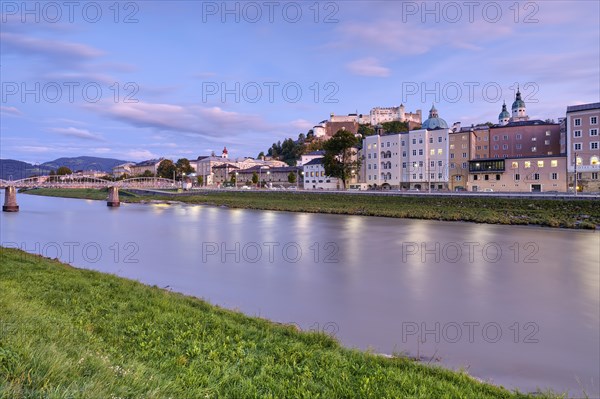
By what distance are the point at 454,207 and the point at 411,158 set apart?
30051 millimetres

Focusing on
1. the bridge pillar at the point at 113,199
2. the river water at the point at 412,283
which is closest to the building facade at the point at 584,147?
the river water at the point at 412,283

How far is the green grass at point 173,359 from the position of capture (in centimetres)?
372

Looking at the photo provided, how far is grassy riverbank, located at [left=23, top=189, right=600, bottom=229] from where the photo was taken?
36844mm

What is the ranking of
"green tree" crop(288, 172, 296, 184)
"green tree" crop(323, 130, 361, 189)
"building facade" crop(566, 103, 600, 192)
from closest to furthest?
"building facade" crop(566, 103, 600, 192), "green tree" crop(323, 130, 361, 189), "green tree" crop(288, 172, 296, 184)

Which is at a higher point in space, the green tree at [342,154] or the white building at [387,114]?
the white building at [387,114]

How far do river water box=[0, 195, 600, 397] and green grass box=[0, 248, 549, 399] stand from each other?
2.32 metres

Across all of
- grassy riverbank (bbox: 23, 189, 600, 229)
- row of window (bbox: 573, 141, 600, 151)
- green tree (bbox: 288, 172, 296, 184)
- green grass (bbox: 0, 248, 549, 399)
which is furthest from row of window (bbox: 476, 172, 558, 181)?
green grass (bbox: 0, 248, 549, 399)

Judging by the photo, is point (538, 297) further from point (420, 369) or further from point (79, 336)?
point (79, 336)

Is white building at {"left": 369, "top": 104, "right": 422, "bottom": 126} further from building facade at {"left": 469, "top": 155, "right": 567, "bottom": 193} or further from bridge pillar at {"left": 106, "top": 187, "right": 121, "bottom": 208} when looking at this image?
bridge pillar at {"left": 106, "top": 187, "right": 121, "bottom": 208}

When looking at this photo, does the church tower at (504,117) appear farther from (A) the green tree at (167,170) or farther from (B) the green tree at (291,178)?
(A) the green tree at (167,170)

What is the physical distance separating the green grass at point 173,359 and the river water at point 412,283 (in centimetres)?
232

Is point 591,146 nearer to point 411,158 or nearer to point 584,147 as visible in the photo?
point 584,147

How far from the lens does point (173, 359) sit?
18.8ft

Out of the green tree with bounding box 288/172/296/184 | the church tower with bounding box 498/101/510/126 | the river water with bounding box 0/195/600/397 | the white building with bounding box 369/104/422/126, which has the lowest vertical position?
the river water with bounding box 0/195/600/397
